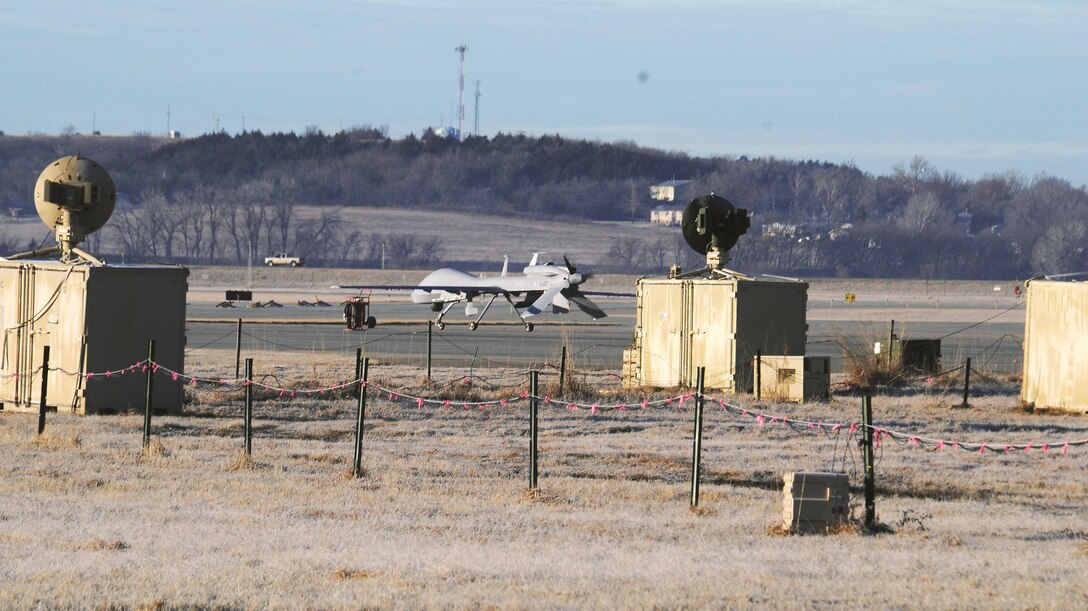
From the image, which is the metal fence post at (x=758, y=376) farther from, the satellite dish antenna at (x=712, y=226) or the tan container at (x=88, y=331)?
the tan container at (x=88, y=331)

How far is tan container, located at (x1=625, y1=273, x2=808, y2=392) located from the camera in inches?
1166

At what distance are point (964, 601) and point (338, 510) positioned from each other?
21.3 ft

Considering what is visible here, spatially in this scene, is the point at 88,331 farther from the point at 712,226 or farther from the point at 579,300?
the point at 579,300

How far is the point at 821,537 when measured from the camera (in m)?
13.6

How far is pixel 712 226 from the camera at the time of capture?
33281 mm

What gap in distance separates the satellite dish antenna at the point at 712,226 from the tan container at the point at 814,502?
19085mm

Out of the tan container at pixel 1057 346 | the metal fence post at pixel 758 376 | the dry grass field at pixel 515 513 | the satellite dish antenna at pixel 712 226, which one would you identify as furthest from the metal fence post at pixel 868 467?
the satellite dish antenna at pixel 712 226

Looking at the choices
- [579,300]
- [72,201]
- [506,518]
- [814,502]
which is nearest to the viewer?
[814,502]

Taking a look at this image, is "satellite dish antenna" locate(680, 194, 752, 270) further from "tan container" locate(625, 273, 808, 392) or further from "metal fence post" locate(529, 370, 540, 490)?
"metal fence post" locate(529, 370, 540, 490)

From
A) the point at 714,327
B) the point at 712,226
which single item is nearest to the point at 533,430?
the point at 714,327

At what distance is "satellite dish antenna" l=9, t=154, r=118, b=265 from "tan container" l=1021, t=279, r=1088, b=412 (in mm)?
15985

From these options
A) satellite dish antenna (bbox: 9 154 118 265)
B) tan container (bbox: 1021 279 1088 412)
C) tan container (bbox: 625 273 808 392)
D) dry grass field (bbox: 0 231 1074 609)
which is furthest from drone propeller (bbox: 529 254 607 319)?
satellite dish antenna (bbox: 9 154 118 265)

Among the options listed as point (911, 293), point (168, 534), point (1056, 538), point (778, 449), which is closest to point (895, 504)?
point (1056, 538)

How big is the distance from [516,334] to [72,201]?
1269 inches
